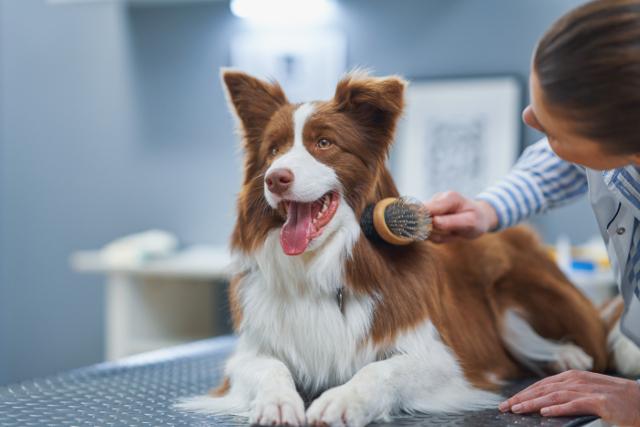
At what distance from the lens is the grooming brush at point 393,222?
55.1 inches

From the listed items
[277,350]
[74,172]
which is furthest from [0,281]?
[277,350]

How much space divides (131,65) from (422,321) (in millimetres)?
3277

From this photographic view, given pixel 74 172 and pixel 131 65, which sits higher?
pixel 131 65

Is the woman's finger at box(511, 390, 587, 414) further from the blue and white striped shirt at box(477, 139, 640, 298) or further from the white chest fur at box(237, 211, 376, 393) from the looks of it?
the blue and white striped shirt at box(477, 139, 640, 298)

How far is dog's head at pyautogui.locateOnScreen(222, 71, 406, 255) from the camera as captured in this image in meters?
1.35

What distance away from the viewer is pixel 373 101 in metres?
1.42

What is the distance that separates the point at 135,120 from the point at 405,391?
10.7ft

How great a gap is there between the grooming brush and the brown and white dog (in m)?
0.02

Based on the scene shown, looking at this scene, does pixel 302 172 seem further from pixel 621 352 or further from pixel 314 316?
pixel 621 352

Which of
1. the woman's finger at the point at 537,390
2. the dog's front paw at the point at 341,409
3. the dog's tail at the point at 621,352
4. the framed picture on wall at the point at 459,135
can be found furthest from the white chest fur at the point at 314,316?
the framed picture on wall at the point at 459,135

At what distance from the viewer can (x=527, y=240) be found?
6.31 feet

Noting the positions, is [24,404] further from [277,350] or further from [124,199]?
[124,199]

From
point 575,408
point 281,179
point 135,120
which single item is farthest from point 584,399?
point 135,120

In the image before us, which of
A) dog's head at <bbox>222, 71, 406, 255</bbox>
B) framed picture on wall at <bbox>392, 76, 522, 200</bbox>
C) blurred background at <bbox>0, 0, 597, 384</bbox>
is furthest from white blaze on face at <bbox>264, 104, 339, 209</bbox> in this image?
blurred background at <bbox>0, 0, 597, 384</bbox>
